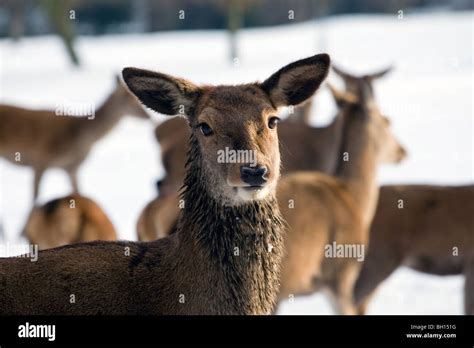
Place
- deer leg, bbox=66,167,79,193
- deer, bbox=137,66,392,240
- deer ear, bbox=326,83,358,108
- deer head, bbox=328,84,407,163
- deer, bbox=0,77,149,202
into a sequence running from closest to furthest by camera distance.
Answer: deer head, bbox=328,84,407,163 → deer ear, bbox=326,83,358,108 → deer, bbox=137,66,392,240 → deer leg, bbox=66,167,79,193 → deer, bbox=0,77,149,202

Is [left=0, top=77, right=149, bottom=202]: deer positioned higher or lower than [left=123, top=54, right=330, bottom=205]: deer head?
lower

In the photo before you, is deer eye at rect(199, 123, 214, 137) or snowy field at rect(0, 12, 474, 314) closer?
deer eye at rect(199, 123, 214, 137)

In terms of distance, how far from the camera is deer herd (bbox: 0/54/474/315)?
4594 millimetres

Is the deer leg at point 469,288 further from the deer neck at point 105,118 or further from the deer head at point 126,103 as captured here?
the deer neck at point 105,118

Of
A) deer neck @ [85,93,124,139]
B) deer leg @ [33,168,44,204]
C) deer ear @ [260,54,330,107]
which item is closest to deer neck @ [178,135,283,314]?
deer ear @ [260,54,330,107]

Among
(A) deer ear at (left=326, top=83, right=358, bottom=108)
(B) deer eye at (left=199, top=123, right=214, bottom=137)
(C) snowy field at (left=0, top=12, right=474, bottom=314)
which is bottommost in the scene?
(C) snowy field at (left=0, top=12, right=474, bottom=314)

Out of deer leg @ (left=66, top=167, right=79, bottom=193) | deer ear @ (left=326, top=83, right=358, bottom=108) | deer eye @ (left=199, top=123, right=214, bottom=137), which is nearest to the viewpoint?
deer eye @ (left=199, top=123, right=214, bottom=137)

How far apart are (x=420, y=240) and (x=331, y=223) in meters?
0.94

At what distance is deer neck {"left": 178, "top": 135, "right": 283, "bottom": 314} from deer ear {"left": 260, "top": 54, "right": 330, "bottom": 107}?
50 centimetres

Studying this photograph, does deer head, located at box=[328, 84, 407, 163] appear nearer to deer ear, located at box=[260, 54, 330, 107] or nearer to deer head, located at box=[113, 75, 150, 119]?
deer ear, located at box=[260, 54, 330, 107]

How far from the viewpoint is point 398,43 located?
95.7ft

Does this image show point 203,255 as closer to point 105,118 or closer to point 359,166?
point 359,166

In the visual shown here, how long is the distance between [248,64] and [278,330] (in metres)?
21.9

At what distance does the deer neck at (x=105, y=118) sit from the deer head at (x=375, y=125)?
522 cm
